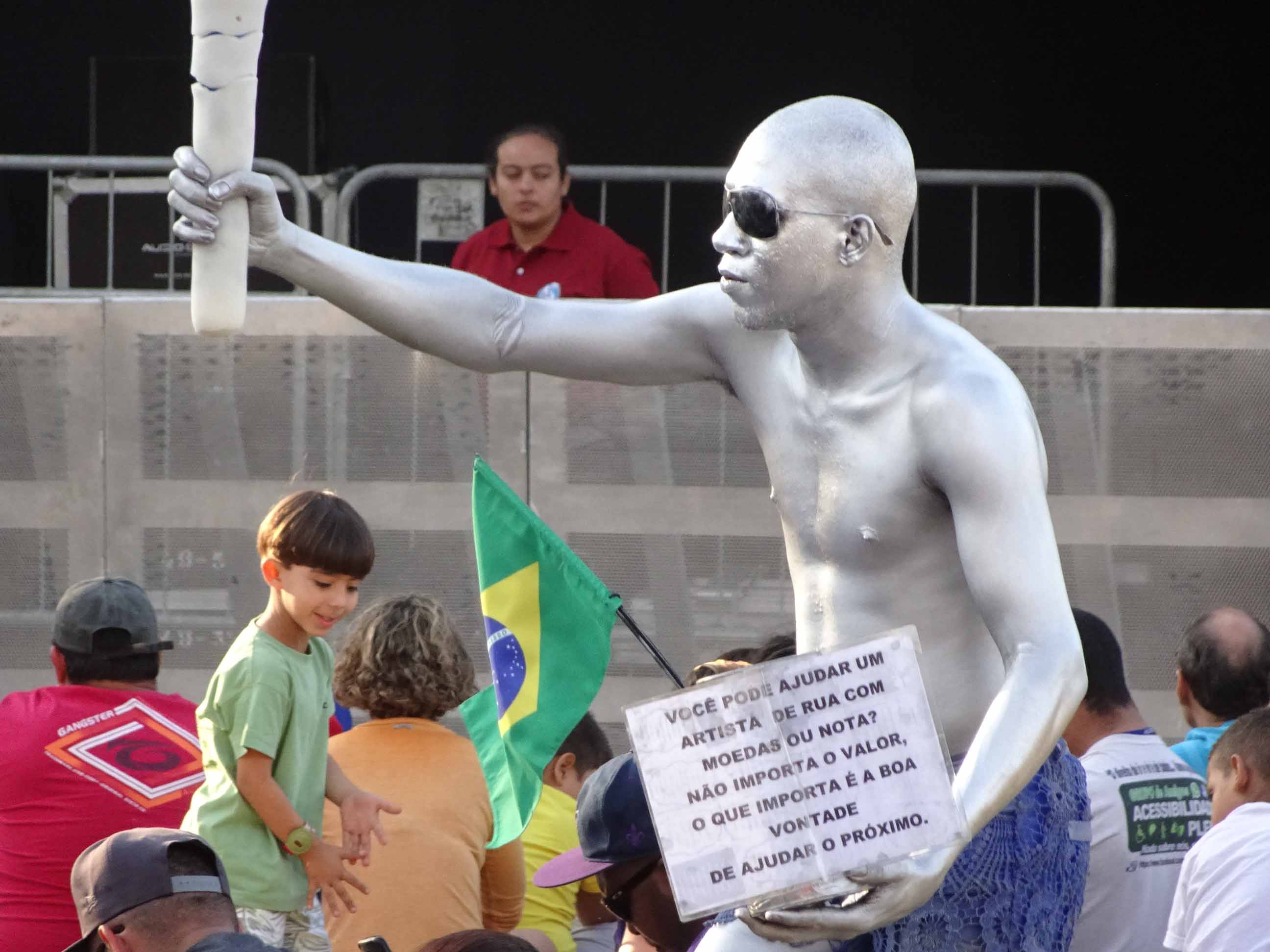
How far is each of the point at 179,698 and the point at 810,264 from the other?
2.39 meters

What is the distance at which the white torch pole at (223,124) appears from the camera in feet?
8.05

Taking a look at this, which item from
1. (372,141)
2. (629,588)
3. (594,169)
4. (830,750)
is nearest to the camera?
(830,750)

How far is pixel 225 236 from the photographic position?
247 centimetres

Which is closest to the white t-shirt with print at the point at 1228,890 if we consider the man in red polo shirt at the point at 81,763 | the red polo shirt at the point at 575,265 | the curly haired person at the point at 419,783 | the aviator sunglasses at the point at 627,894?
the aviator sunglasses at the point at 627,894

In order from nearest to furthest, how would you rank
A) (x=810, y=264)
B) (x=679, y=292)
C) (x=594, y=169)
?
(x=810, y=264), (x=679, y=292), (x=594, y=169)

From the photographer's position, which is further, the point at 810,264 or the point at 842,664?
the point at 810,264

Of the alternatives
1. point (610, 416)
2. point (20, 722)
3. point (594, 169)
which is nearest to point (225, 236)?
point (20, 722)

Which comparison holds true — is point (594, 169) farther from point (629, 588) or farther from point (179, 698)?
point (179, 698)

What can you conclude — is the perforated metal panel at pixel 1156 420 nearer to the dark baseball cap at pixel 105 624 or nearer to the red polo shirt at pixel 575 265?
the red polo shirt at pixel 575 265

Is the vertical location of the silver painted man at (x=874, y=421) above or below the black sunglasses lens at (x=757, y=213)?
below

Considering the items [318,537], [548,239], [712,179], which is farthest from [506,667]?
[712,179]

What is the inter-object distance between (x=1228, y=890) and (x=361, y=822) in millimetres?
1747

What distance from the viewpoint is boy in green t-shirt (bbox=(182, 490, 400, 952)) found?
3.97 meters

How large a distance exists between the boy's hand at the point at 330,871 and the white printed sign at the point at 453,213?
15.2ft
